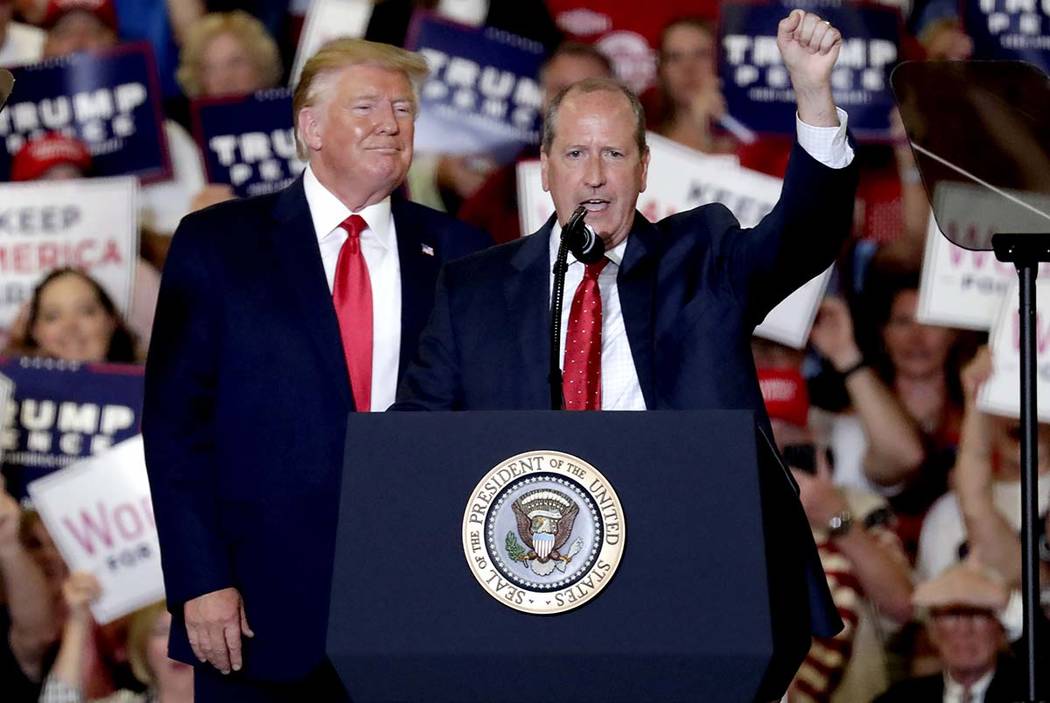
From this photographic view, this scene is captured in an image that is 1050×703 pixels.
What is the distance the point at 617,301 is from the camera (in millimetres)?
2217

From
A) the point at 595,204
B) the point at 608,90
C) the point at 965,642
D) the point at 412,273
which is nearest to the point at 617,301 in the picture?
the point at 595,204

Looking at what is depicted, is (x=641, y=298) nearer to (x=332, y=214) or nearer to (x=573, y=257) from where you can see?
(x=573, y=257)

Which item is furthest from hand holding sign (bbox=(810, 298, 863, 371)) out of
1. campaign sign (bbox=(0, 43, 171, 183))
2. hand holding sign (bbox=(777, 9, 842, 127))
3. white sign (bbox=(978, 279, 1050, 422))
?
hand holding sign (bbox=(777, 9, 842, 127))

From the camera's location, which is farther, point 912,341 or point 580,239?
point 912,341

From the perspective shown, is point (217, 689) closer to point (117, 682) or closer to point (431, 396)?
point (431, 396)

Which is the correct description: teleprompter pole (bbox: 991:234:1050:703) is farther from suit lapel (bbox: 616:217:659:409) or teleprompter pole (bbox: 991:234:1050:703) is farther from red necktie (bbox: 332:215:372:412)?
red necktie (bbox: 332:215:372:412)

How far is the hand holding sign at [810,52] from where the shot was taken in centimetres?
196

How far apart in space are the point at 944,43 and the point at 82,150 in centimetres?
243

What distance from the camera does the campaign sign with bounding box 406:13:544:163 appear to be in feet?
14.9

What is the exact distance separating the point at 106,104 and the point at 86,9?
0.28 m

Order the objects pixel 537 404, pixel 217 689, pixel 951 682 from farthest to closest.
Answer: pixel 951 682 → pixel 217 689 → pixel 537 404

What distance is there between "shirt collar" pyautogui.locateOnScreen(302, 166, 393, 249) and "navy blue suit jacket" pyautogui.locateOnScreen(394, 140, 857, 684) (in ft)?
1.50

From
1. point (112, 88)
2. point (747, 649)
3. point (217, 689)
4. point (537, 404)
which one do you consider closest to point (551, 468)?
point (747, 649)

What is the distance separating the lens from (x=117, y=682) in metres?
4.57
